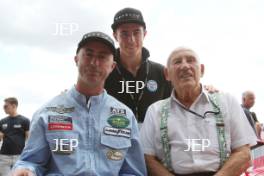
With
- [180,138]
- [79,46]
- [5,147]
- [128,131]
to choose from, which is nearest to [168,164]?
[180,138]

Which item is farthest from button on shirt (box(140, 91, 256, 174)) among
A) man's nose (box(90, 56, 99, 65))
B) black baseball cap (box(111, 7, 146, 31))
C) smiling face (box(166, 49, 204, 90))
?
black baseball cap (box(111, 7, 146, 31))

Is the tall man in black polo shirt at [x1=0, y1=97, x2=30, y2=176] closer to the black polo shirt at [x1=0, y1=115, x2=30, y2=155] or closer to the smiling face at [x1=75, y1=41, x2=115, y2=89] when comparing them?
the black polo shirt at [x1=0, y1=115, x2=30, y2=155]

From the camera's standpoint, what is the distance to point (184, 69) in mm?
2658

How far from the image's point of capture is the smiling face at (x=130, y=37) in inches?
124

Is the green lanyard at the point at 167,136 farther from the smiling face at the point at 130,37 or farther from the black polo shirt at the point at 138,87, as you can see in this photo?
the smiling face at the point at 130,37

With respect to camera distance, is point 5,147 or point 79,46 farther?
point 5,147

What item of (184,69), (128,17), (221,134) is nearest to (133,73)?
(128,17)

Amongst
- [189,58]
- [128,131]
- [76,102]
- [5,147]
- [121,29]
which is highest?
[121,29]

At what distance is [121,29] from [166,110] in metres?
0.84

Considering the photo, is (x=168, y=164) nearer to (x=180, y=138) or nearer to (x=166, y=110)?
(x=180, y=138)

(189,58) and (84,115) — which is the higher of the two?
(189,58)

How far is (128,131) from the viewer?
8.12 feet

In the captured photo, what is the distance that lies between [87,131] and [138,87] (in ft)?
3.16

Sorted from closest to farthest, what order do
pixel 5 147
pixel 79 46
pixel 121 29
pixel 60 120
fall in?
pixel 60 120 < pixel 79 46 < pixel 121 29 < pixel 5 147
